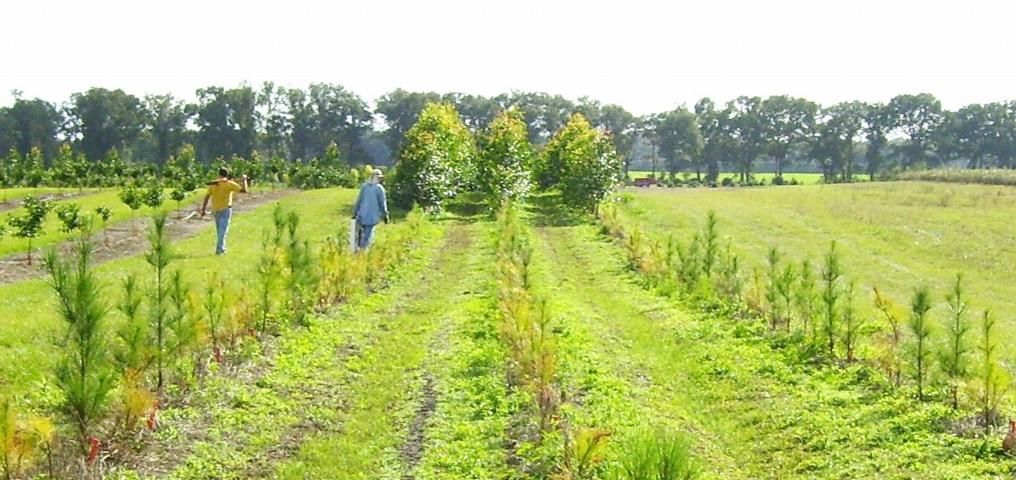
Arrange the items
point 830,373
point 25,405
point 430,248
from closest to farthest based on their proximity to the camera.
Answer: point 25,405, point 830,373, point 430,248

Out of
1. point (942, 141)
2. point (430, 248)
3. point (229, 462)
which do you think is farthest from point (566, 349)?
point (942, 141)

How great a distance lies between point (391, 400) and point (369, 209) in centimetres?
893

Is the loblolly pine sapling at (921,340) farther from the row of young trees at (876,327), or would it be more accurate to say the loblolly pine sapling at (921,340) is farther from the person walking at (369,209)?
the person walking at (369,209)

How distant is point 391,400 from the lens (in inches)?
361

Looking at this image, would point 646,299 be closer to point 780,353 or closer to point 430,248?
point 780,353

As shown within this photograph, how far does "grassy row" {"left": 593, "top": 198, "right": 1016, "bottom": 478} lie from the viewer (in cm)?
738

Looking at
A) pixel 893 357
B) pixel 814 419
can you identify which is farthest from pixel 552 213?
pixel 814 419

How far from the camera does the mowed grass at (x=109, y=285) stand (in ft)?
29.1

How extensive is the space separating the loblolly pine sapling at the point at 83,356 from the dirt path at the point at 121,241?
6.04 m

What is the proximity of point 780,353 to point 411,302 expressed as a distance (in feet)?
20.0

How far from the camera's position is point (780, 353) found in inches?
448

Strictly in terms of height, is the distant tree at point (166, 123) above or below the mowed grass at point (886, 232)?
above

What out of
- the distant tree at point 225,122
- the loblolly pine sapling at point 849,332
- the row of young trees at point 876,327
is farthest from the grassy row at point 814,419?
the distant tree at point 225,122

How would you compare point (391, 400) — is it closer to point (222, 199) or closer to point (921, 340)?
point (921, 340)
